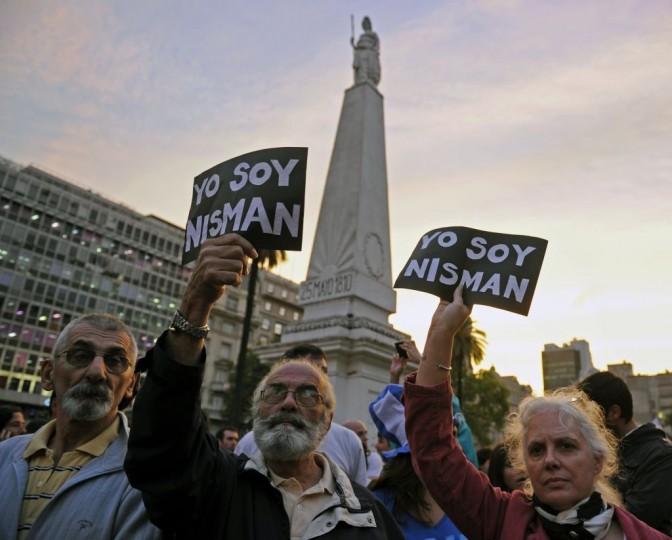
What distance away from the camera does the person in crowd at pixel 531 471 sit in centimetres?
214

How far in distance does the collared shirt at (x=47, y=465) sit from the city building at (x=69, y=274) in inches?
1651

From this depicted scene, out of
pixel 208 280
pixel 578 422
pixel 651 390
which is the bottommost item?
pixel 578 422

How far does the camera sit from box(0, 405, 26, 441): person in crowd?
6301 mm

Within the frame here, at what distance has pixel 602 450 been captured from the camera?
2.36 m

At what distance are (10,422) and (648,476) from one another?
665 centimetres

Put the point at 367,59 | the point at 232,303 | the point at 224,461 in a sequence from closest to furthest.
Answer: the point at 224,461 → the point at 367,59 → the point at 232,303

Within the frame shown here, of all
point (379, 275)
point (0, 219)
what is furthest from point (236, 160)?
point (0, 219)

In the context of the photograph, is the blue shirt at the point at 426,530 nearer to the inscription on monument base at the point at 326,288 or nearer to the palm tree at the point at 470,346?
the inscription on monument base at the point at 326,288

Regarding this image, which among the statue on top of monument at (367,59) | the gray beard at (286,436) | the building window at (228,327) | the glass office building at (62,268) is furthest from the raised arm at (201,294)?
the building window at (228,327)

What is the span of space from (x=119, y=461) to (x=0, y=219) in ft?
174

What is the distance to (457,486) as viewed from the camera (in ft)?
7.51

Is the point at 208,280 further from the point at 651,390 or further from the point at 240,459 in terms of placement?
the point at 651,390

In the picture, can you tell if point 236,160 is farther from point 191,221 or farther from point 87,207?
point 87,207

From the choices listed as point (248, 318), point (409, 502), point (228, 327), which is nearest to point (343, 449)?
point (409, 502)
